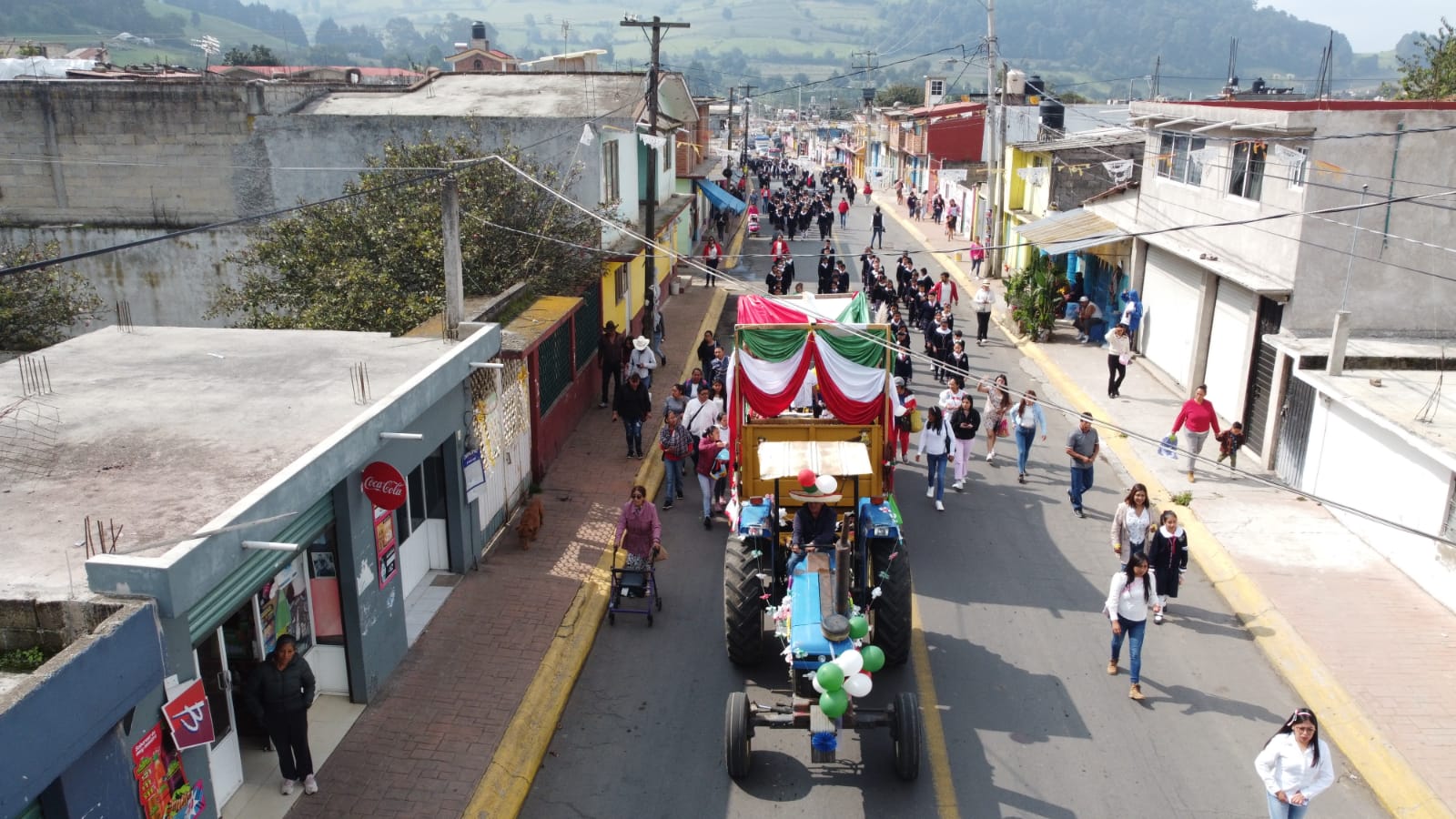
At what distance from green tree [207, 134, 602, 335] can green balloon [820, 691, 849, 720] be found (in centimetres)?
981

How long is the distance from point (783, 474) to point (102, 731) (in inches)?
218

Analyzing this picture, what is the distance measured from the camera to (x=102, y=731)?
5578 millimetres

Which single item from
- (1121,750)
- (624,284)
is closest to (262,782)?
(1121,750)

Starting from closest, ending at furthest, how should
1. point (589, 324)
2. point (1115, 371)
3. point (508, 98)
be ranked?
point (589, 324) → point (1115, 371) → point (508, 98)

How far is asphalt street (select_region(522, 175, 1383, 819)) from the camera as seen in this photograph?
830 cm

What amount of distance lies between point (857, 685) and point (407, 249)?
36.2 feet

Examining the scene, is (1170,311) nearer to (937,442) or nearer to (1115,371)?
(1115,371)

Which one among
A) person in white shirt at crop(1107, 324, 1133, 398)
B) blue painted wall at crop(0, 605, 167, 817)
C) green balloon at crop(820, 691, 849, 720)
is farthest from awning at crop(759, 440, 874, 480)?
person in white shirt at crop(1107, 324, 1133, 398)

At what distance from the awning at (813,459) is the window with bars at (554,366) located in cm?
558

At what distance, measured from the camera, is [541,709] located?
9445 millimetres

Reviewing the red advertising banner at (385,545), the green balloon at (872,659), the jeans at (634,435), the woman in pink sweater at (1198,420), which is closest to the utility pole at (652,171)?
→ the jeans at (634,435)

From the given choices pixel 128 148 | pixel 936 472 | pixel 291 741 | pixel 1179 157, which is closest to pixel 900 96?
pixel 1179 157

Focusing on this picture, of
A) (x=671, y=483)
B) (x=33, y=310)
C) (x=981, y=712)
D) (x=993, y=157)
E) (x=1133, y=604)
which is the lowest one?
(x=981, y=712)

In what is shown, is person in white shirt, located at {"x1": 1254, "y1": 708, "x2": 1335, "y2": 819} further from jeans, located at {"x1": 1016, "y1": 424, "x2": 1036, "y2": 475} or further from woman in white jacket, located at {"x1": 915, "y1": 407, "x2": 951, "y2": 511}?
jeans, located at {"x1": 1016, "y1": 424, "x2": 1036, "y2": 475}
